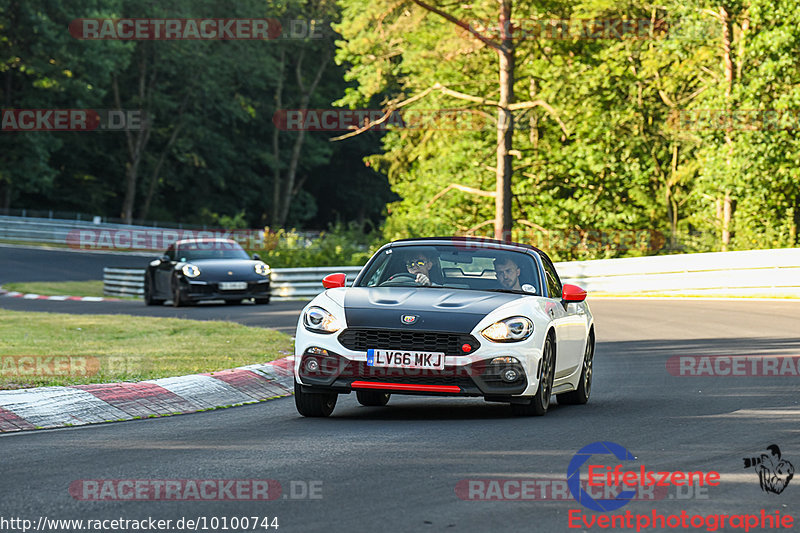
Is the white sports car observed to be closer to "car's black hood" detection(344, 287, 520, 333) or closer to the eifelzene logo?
"car's black hood" detection(344, 287, 520, 333)

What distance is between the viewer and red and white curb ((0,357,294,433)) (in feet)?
31.8

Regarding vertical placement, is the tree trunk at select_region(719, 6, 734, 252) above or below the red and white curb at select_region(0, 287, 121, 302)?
above

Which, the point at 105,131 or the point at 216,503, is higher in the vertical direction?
the point at 105,131

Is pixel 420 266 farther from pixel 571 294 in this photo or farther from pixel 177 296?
pixel 177 296

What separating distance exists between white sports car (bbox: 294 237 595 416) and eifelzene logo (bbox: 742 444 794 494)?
2.21m

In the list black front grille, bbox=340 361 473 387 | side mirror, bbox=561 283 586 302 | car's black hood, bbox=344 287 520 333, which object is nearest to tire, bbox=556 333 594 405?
side mirror, bbox=561 283 586 302

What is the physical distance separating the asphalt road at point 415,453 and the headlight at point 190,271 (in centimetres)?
1601

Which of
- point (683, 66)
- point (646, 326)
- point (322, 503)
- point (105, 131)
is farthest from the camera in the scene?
point (105, 131)

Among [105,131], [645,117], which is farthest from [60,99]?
[645,117]

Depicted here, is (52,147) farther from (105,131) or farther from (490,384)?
(490,384)

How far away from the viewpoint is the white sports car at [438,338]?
31.0 feet

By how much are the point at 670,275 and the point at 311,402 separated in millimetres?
21842

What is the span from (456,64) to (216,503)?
3759 centimetres

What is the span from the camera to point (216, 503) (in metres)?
6.26
